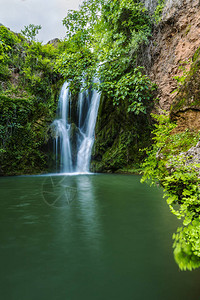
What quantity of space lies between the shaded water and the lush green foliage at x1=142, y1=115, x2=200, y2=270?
0.49 metres

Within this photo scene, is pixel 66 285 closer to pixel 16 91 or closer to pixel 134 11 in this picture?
pixel 134 11

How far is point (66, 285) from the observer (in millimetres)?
1697

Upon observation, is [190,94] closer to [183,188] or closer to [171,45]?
[183,188]

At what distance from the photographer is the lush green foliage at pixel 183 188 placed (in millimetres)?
1280

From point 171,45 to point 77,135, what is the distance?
7.45 metres

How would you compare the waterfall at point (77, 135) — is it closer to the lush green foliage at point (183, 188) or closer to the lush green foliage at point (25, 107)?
the lush green foliage at point (25, 107)

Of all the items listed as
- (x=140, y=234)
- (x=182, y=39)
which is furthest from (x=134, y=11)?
Answer: (x=140, y=234)

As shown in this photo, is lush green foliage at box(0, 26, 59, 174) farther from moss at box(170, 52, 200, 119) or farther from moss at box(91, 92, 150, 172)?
moss at box(170, 52, 200, 119)

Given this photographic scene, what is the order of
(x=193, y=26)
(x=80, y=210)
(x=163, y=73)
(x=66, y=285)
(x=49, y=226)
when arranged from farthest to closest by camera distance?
(x=163, y=73) → (x=193, y=26) → (x=80, y=210) → (x=49, y=226) → (x=66, y=285)

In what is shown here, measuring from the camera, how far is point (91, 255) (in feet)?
7.29

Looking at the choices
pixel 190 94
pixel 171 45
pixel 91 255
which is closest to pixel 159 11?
pixel 171 45

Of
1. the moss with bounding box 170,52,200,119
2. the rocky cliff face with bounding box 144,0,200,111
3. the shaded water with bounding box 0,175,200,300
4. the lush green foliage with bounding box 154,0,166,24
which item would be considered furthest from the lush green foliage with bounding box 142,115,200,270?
the lush green foliage with bounding box 154,0,166,24

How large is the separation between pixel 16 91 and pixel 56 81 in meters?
3.29

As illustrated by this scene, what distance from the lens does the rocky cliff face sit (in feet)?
22.9
